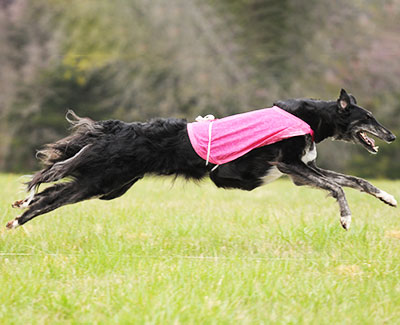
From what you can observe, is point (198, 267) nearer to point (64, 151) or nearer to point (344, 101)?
point (64, 151)

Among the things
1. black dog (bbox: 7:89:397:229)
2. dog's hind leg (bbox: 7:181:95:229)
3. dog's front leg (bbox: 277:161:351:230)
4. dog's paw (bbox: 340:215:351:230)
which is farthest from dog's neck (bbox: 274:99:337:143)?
dog's hind leg (bbox: 7:181:95:229)

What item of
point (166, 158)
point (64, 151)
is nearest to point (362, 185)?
point (166, 158)

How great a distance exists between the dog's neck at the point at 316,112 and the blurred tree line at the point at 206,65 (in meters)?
16.0

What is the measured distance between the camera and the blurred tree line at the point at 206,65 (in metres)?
21.2

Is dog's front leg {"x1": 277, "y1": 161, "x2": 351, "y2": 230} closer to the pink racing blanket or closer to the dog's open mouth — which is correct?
the pink racing blanket

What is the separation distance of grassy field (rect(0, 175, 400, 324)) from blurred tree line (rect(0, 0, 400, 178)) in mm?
15365

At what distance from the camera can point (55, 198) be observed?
15.8 ft

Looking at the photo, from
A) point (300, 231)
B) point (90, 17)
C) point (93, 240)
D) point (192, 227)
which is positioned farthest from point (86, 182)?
point (90, 17)

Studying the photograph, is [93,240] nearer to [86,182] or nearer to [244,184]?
[86,182]

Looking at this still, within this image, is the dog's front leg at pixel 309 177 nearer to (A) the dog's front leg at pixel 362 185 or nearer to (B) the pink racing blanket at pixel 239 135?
(A) the dog's front leg at pixel 362 185

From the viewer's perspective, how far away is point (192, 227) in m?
5.36

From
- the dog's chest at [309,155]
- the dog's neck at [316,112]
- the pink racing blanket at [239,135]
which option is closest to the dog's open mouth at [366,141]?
the dog's neck at [316,112]

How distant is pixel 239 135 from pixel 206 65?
56.9ft

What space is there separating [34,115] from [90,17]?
4919 millimetres
